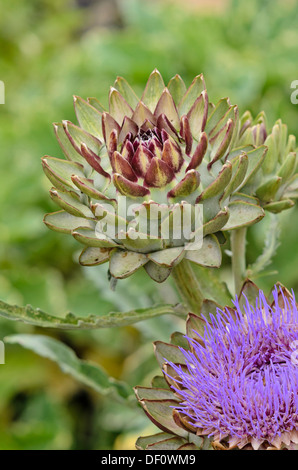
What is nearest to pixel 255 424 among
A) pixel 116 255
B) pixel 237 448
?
pixel 237 448

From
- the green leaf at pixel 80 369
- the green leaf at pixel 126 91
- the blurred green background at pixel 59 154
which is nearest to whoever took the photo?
the green leaf at pixel 126 91

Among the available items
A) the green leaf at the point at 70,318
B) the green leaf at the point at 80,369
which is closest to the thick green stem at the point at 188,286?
the green leaf at the point at 70,318

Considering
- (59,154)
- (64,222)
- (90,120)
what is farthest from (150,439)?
(59,154)

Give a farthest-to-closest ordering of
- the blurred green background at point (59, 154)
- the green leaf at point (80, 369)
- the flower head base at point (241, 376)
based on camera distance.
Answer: the blurred green background at point (59, 154)
the green leaf at point (80, 369)
the flower head base at point (241, 376)

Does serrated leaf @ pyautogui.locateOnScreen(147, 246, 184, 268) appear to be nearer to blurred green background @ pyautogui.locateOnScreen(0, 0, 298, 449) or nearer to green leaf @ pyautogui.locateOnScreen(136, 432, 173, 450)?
green leaf @ pyautogui.locateOnScreen(136, 432, 173, 450)

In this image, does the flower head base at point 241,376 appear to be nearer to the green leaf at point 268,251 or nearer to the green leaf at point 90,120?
the green leaf at point 268,251

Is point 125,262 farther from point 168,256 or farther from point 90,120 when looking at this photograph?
point 90,120
